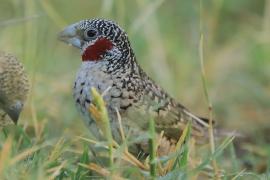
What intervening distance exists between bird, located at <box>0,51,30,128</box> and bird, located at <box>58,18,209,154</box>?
13.5 inches

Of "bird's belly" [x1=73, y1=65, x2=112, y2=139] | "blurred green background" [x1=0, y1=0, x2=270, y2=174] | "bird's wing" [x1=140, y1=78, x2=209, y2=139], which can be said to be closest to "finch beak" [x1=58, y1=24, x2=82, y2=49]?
"bird's belly" [x1=73, y1=65, x2=112, y2=139]

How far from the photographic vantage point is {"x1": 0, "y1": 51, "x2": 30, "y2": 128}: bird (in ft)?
13.5

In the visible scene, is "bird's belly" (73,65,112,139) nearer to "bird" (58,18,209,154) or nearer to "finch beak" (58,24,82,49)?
"bird" (58,18,209,154)

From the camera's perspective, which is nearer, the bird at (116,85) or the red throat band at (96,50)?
the bird at (116,85)

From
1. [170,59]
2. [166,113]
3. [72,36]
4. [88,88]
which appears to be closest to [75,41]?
[72,36]

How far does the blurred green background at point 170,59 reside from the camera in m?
5.86

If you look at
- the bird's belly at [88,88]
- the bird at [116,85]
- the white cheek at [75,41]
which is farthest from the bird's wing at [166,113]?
the white cheek at [75,41]

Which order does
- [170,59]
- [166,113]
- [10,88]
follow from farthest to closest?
[170,59] → [166,113] → [10,88]

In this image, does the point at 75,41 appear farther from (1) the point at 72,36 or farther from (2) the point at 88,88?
(2) the point at 88,88

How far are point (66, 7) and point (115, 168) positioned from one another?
5.10 m

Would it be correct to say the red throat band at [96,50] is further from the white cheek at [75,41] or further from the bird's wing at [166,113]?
the bird's wing at [166,113]

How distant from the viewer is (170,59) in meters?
7.25

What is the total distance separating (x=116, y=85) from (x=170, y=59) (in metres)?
2.80

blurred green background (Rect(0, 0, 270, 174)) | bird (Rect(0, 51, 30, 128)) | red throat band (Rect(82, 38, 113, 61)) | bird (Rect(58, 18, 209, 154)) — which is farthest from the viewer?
blurred green background (Rect(0, 0, 270, 174))
